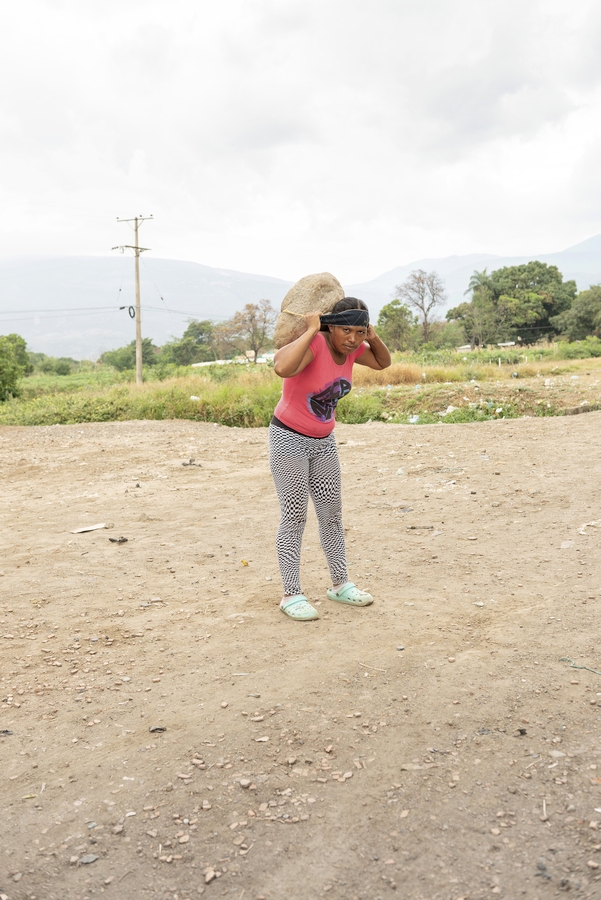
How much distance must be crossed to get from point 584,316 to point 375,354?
41084 millimetres

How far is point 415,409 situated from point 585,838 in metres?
10.00

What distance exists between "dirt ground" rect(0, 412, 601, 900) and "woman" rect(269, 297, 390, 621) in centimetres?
22

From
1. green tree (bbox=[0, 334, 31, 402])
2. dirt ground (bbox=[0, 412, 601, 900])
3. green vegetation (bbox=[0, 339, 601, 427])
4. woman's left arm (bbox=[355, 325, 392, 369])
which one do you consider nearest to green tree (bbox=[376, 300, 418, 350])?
green vegetation (bbox=[0, 339, 601, 427])

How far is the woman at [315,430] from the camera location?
3.16 m

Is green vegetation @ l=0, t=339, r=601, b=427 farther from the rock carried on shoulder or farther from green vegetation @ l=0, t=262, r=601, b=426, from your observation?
the rock carried on shoulder

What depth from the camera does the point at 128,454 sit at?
861 cm

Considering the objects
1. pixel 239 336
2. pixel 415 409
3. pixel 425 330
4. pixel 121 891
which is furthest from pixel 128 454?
pixel 239 336

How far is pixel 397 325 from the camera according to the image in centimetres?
4275

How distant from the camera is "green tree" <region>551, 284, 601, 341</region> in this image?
39469 millimetres

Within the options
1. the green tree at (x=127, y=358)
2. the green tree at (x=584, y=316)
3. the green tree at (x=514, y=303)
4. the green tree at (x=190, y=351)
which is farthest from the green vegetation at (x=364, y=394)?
the green tree at (x=190, y=351)

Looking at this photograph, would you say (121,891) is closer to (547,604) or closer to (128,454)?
(547,604)

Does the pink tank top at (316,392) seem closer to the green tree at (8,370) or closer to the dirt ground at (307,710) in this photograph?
the dirt ground at (307,710)

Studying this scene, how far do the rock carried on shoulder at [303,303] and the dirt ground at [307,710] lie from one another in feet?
4.52

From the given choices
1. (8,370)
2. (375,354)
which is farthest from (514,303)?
(375,354)
